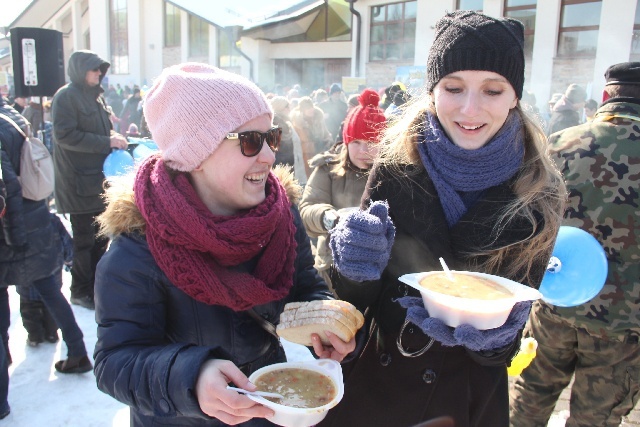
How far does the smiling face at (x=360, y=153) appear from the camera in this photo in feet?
11.4

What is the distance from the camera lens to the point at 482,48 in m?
1.62

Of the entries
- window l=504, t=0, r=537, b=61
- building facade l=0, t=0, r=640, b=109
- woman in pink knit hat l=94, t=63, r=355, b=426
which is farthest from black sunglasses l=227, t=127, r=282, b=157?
window l=504, t=0, r=537, b=61

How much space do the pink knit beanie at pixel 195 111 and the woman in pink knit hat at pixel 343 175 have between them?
1834 mm

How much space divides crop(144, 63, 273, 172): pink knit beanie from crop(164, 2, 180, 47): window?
25.3 m

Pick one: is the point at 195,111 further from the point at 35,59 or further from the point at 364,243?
the point at 35,59

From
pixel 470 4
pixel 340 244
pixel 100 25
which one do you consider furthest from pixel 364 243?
pixel 100 25

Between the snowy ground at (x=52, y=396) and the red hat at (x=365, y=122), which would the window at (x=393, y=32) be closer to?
the red hat at (x=365, y=122)

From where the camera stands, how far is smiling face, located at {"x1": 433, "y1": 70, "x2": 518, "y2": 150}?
5.42 ft

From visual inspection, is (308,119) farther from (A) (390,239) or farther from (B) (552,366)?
(A) (390,239)

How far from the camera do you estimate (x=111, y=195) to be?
5.33 feet

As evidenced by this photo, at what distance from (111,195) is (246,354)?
680mm

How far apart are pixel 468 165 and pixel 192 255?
95 cm

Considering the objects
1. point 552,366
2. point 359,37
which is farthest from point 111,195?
point 359,37

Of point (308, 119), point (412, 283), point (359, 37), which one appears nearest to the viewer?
point (412, 283)
